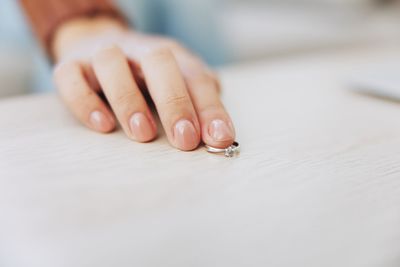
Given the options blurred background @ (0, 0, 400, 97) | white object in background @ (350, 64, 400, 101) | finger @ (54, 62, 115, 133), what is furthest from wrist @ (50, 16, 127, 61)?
white object in background @ (350, 64, 400, 101)

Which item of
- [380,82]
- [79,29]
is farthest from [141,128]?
[79,29]

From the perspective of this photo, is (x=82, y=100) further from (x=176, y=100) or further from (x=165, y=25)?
(x=165, y=25)

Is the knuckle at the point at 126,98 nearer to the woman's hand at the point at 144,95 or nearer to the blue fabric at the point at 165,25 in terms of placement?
the woman's hand at the point at 144,95

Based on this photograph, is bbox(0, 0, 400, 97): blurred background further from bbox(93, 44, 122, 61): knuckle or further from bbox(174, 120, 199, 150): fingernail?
bbox(174, 120, 199, 150): fingernail

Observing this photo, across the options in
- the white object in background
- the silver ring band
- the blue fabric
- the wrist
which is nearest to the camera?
the silver ring band

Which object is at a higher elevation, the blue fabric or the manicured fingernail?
the manicured fingernail

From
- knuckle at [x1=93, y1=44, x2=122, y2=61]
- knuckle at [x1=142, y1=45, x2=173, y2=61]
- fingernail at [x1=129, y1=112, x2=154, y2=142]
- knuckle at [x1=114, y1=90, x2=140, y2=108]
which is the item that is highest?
knuckle at [x1=142, y1=45, x2=173, y2=61]

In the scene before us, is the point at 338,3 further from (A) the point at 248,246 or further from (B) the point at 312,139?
(A) the point at 248,246

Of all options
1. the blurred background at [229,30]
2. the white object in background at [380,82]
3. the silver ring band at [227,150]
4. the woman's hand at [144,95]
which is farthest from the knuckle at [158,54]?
the blurred background at [229,30]
